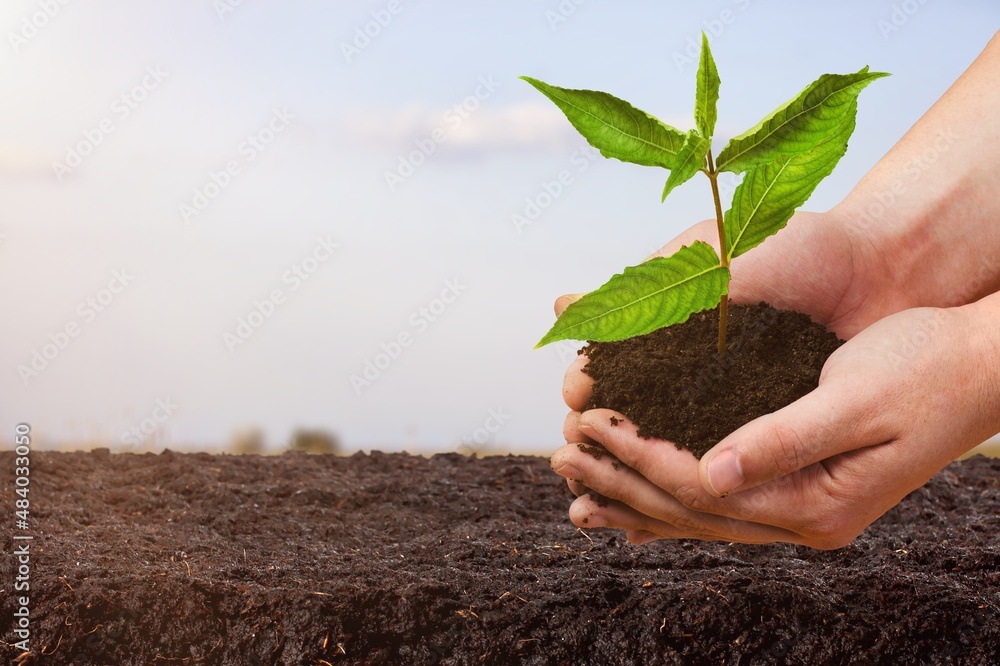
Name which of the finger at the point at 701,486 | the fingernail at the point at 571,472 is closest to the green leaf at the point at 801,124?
the finger at the point at 701,486

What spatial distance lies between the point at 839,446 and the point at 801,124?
552mm

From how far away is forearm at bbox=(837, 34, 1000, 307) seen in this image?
1960mm

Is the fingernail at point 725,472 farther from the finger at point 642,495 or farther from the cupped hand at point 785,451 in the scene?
the finger at point 642,495

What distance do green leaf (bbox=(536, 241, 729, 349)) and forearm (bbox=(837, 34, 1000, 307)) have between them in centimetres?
74

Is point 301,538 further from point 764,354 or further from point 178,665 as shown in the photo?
point 764,354

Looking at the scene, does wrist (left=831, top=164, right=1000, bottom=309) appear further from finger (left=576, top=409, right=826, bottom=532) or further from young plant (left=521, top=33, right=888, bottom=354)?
finger (left=576, top=409, right=826, bottom=532)

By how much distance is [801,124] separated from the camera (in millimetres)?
1346

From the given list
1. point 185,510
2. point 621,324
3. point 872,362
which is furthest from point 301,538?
point 872,362

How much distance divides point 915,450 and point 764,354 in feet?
1.08

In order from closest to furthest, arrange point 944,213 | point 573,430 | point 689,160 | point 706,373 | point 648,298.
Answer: point 689,160 < point 648,298 < point 706,373 < point 573,430 < point 944,213

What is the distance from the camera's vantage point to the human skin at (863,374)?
144 centimetres

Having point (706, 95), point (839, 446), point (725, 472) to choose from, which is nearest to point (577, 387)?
point (725, 472)

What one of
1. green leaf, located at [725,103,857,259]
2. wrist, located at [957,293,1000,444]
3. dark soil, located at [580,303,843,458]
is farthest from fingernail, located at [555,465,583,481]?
wrist, located at [957,293,1000,444]

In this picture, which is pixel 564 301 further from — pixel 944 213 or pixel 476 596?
pixel 944 213
